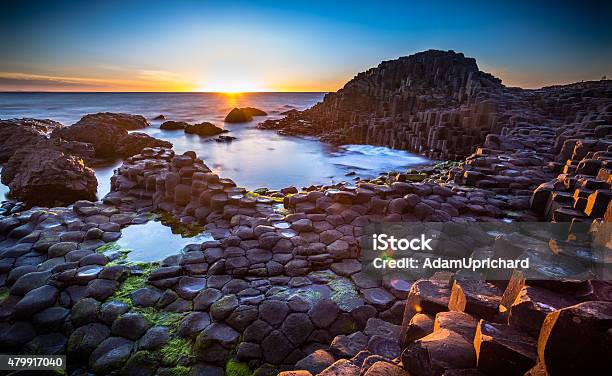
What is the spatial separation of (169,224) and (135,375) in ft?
12.4

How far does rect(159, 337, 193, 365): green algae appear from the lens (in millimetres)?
3477

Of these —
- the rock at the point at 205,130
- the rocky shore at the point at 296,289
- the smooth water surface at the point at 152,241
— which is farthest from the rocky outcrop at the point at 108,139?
the smooth water surface at the point at 152,241

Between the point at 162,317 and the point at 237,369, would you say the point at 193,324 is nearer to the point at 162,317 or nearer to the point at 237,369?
the point at 162,317

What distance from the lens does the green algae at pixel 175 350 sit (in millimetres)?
3477

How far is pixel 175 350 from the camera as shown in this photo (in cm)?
357

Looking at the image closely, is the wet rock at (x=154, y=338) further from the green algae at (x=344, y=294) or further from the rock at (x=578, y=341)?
the rock at (x=578, y=341)

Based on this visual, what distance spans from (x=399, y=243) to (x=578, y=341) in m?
3.65

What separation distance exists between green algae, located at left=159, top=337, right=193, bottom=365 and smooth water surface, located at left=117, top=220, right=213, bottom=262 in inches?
79.3

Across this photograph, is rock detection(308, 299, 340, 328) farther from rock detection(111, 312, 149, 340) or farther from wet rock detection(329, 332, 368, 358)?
rock detection(111, 312, 149, 340)

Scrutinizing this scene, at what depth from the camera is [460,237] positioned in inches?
205

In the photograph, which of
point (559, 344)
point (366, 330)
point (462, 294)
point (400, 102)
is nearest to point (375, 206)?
point (366, 330)

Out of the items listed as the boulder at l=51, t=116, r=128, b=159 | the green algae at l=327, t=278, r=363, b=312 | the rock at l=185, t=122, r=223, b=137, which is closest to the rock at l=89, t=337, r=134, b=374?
the green algae at l=327, t=278, r=363, b=312

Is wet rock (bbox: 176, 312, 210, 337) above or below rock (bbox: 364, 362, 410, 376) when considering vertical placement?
below

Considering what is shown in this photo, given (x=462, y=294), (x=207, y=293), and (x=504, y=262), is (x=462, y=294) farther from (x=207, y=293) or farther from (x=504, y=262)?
(x=207, y=293)
